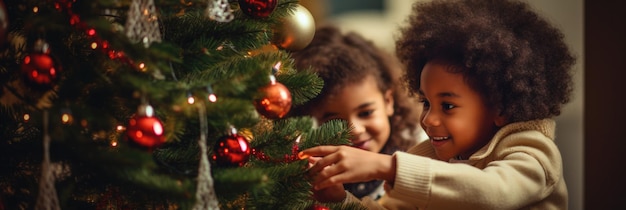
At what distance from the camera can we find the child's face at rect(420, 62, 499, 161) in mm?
913

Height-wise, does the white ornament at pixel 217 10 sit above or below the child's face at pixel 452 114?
above

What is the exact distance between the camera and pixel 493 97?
917 millimetres

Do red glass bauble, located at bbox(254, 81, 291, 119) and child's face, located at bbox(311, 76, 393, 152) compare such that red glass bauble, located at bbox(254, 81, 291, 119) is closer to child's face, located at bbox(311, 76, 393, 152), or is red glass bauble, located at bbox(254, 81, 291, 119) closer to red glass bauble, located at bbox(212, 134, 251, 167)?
red glass bauble, located at bbox(212, 134, 251, 167)

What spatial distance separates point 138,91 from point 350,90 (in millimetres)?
677

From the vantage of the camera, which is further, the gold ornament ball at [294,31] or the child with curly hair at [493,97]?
the gold ornament ball at [294,31]

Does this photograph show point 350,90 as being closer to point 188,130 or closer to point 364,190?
point 364,190

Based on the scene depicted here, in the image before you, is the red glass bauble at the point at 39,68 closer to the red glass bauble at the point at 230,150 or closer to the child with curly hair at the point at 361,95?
the red glass bauble at the point at 230,150

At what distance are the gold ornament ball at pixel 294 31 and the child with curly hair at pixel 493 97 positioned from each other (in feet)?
0.67

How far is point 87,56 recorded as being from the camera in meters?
0.71

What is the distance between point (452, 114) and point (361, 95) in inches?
13.5

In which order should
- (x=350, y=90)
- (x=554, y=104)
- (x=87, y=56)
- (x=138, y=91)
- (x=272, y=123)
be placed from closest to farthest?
(x=138, y=91) → (x=87, y=56) → (x=272, y=123) → (x=554, y=104) → (x=350, y=90)

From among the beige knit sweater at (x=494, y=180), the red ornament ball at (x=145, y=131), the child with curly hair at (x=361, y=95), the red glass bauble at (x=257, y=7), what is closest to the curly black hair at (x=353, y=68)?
the child with curly hair at (x=361, y=95)

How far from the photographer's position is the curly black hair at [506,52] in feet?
2.97
